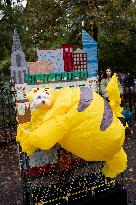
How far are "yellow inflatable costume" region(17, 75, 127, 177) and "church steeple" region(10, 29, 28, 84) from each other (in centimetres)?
27

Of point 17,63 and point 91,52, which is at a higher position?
point 91,52

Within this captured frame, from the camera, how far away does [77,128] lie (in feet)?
15.3

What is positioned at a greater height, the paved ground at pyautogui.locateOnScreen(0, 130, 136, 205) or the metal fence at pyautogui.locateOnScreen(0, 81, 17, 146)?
the metal fence at pyautogui.locateOnScreen(0, 81, 17, 146)

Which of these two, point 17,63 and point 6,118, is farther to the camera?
point 6,118

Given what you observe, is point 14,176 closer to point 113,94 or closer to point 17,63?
point 113,94

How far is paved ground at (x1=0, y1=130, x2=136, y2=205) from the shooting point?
21.4ft

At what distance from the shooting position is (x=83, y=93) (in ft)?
16.0

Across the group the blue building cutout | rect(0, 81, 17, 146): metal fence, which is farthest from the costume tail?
rect(0, 81, 17, 146): metal fence

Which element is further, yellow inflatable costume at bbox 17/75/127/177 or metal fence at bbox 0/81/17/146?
metal fence at bbox 0/81/17/146

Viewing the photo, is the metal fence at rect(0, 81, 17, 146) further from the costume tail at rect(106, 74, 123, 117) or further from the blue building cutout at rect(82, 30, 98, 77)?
the costume tail at rect(106, 74, 123, 117)

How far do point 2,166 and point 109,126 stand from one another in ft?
14.9

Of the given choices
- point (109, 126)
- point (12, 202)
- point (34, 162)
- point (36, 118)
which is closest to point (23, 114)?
point (36, 118)

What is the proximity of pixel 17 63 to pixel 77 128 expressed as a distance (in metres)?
1.17

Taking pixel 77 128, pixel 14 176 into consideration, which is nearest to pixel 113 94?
pixel 77 128
